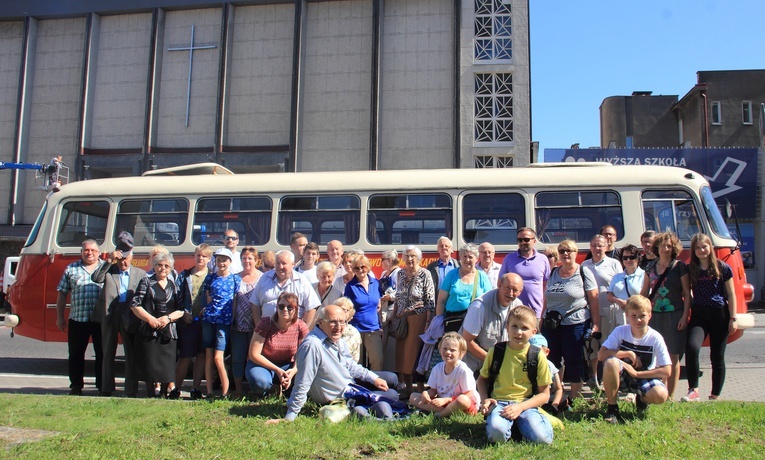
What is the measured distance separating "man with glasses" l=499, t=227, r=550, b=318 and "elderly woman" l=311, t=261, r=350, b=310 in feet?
6.16

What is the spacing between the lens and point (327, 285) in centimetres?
732

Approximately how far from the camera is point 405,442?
5105 mm

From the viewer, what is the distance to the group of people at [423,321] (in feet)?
18.6

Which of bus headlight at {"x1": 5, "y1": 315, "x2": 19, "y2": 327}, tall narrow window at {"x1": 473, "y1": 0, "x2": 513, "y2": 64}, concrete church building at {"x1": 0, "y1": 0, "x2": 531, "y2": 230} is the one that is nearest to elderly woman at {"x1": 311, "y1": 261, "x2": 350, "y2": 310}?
bus headlight at {"x1": 5, "y1": 315, "x2": 19, "y2": 327}

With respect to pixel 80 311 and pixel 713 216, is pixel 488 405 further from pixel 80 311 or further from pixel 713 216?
pixel 713 216

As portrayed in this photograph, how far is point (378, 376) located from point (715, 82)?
3379cm

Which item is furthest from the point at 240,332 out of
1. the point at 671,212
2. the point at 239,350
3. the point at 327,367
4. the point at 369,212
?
the point at 671,212

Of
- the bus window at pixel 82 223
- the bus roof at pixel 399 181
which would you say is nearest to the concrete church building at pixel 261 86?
the bus roof at pixel 399 181

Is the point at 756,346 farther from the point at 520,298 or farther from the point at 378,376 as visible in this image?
the point at 378,376

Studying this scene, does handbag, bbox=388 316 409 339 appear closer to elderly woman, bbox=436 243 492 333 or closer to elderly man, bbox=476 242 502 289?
elderly woman, bbox=436 243 492 333

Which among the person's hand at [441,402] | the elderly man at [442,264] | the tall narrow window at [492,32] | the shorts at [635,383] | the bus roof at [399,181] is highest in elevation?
the tall narrow window at [492,32]

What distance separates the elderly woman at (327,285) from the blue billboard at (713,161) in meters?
17.8

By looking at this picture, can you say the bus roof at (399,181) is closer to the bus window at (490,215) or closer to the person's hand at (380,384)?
the bus window at (490,215)

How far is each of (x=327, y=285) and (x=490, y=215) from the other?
292 cm
